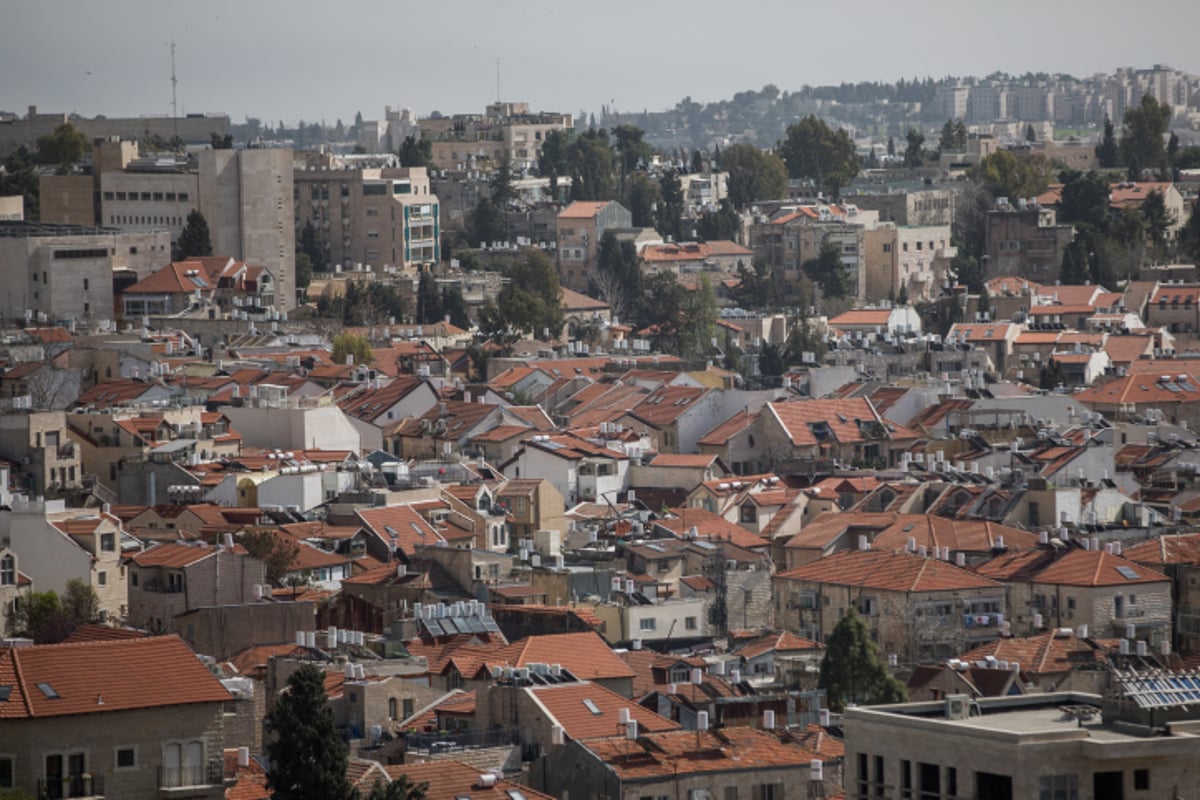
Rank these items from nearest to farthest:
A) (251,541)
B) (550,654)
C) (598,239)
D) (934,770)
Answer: (934,770) → (550,654) → (251,541) → (598,239)

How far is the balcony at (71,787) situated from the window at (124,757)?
21cm

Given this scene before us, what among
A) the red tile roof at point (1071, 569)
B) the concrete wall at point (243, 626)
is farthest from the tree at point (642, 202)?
the concrete wall at point (243, 626)

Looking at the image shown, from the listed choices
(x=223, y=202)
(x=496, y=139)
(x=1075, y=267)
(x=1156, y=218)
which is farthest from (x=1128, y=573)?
(x=496, y=139)

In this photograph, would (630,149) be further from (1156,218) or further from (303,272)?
(303,272)

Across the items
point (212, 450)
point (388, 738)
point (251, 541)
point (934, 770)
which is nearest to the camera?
point (934, 770)

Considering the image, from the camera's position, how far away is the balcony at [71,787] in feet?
102

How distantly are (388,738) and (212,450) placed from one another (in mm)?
23489

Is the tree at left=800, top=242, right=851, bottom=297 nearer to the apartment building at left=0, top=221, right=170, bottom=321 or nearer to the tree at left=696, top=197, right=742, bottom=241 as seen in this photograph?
the tree at left=696, top=197, right=742, bottom=241

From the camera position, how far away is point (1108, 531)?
5472cm

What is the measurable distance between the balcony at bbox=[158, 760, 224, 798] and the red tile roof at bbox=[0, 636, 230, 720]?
0.57 metres

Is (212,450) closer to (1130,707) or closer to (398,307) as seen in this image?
(398,307)

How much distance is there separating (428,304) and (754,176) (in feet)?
84.5

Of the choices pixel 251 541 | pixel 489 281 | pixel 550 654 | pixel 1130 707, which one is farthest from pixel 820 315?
pixel 1130 707

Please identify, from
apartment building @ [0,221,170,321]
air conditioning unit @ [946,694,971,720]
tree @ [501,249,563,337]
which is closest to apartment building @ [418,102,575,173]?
tree @ [501,249,563,337]
